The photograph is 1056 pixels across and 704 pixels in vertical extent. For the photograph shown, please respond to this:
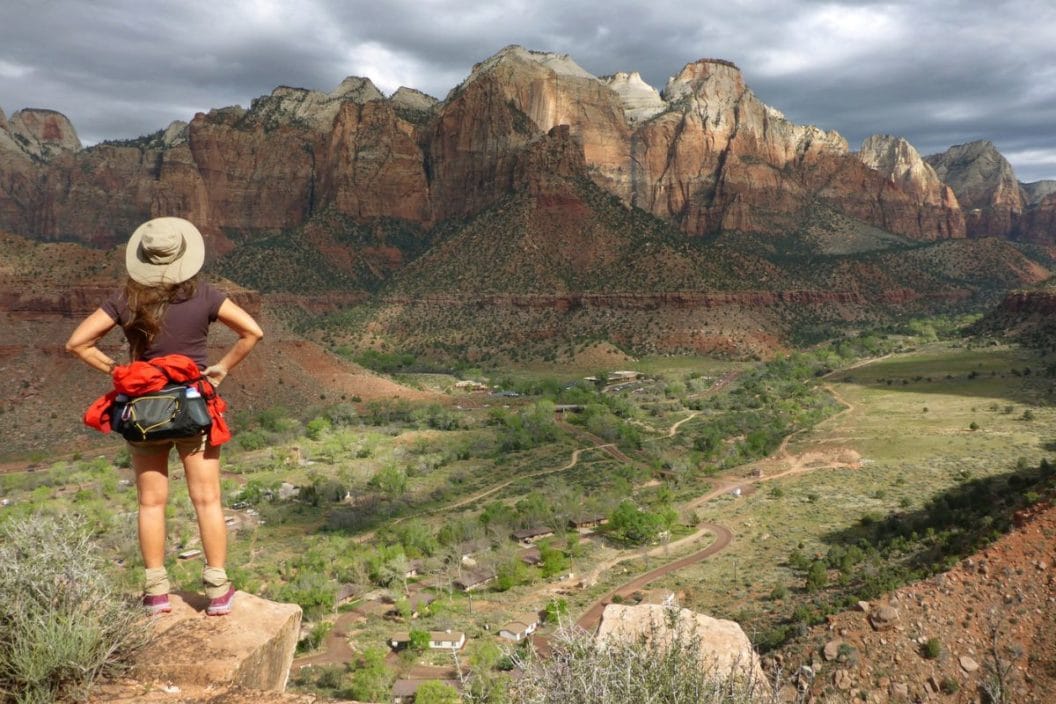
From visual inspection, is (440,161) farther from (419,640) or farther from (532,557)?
(419,640)

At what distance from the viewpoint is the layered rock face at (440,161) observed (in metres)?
138

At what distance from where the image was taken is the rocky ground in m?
14.4

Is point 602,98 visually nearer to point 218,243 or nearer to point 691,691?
point 218,243

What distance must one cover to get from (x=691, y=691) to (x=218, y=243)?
144681 millimetres

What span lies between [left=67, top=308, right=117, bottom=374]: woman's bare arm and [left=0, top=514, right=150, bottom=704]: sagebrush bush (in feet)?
4.80

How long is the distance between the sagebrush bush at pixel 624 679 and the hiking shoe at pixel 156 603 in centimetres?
342

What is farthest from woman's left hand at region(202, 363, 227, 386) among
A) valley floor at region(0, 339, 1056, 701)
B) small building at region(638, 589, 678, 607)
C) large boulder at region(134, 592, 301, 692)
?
small building at region(638, 589, 678, 607)

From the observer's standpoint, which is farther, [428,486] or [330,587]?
[428,486]

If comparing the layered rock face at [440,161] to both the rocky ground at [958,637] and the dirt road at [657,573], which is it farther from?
the rocky ground at [958,637]

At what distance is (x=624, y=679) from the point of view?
Answer: 4832 mm

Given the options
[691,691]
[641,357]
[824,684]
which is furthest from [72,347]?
[641,357]

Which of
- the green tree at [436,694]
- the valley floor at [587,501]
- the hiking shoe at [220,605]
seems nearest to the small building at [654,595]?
the valley floor at [587,501]

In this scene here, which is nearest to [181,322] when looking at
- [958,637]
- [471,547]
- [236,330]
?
[236,330]

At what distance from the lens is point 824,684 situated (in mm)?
15375
